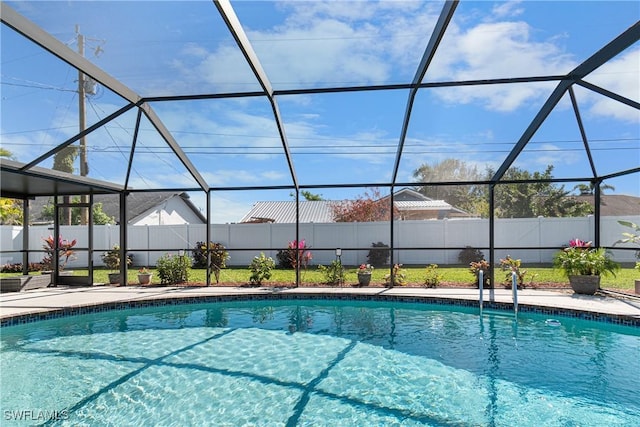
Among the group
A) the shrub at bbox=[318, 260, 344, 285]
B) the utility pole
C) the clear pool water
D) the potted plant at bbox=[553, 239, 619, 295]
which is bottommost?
the clear pool water

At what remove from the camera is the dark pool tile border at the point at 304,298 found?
6.03 metres

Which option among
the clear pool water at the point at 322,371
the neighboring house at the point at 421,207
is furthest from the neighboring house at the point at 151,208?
the clear pool water at the point at 322,371

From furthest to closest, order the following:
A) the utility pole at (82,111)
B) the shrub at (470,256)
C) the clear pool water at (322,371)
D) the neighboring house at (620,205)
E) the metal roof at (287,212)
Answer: the metal roof at (287,212), the shrub at (470,256), the neighboring house at (620,205), the utility pole at (82,111), the clear pool water at (322,371)

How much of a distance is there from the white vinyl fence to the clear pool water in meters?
6.78

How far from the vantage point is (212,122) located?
757cm

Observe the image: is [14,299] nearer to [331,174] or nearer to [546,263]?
[331,174]

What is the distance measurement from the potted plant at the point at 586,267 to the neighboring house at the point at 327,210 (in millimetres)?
6313

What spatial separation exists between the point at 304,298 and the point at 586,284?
5.66 metres

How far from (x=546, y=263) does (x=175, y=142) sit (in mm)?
12196

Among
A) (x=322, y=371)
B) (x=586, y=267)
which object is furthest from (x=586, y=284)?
(x=322, y=371)

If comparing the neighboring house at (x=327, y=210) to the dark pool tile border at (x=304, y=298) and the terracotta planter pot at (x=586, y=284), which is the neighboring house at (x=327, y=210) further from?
the terracotta planter pot at (x=586, y=284)

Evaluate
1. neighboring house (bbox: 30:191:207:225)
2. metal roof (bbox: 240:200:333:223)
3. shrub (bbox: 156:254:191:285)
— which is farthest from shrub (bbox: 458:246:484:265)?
neighboring house (bbox: 30:191:207:225)

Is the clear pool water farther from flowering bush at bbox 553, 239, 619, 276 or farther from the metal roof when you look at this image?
the metal roof

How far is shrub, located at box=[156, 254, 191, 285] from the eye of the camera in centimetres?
953
